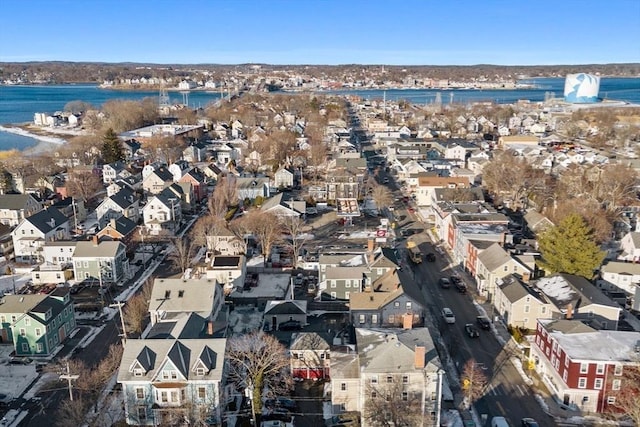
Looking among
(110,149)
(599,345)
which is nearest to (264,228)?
(599,345)

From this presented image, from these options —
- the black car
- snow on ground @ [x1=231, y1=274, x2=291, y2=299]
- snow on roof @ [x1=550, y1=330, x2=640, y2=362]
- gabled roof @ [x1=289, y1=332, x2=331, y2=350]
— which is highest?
snow on roof @ [x1=550, y1=330, x2=640, y2=362]

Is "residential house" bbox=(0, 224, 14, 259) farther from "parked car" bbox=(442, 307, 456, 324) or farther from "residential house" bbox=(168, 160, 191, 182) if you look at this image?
"parked car" bbox=(442, 307, 456, 324)

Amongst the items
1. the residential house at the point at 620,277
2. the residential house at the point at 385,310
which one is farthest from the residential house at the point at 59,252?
the residential house at the point at 620,277

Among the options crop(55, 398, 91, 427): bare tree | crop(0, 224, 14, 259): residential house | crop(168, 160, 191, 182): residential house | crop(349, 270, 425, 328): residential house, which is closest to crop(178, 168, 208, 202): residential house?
crop(168, 160, 191, 182): residential house

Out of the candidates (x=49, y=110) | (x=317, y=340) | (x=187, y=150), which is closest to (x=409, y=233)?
(x=317, y=340)

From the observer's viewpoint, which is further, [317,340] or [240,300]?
[240,300]

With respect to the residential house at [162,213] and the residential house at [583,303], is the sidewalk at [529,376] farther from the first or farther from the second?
the residential house at [162,213]

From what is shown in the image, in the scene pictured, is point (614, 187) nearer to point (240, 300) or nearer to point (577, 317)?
point (577, 317)

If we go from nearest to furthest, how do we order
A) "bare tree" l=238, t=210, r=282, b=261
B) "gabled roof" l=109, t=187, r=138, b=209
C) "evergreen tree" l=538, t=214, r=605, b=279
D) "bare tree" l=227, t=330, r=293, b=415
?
1. "bare tree" l=227, t=330, r=293, b=415
2. "evergreen tree" l=538, t=214, r=605, b=279
3. "bare tree" l=238, t=210, r=282, b=261
4. "gabled roof" l=109, t=187, r=138, b=209
